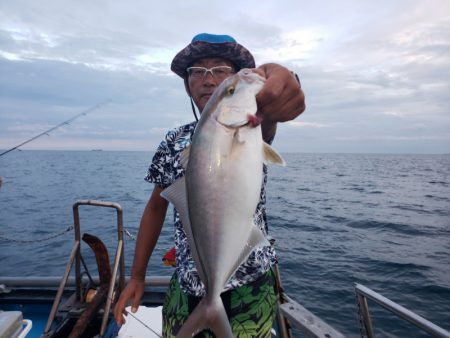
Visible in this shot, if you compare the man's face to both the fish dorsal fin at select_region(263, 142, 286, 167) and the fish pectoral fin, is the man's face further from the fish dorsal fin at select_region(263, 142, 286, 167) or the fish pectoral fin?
the fish pectoral fin

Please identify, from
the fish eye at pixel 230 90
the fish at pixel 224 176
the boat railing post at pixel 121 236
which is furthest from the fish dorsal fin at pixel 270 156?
the boat railing post at pixel 121 236

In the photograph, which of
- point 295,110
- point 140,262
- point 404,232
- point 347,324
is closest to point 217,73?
point 295,110

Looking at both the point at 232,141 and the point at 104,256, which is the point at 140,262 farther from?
the point at 104,256

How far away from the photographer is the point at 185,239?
8.65 ft

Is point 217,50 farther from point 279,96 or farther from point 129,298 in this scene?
point 129,298

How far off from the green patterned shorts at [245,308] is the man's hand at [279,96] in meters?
1.29

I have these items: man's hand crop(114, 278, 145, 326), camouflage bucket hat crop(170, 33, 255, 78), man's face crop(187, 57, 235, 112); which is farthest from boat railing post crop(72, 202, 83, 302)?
camouflage bucket hat crop(170, 33, 255, 78)

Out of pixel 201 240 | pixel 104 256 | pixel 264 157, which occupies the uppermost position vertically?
pixel 264 157

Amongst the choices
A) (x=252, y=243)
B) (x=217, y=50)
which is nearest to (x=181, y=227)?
(x=252, y=243)

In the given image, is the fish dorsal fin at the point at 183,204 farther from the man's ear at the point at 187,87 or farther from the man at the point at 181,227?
the man's ear at the point at 187,87

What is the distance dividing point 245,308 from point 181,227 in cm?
81

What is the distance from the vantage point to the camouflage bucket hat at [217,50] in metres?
2.63

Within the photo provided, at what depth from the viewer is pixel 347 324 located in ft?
26.6

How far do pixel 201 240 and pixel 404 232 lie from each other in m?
18.1
